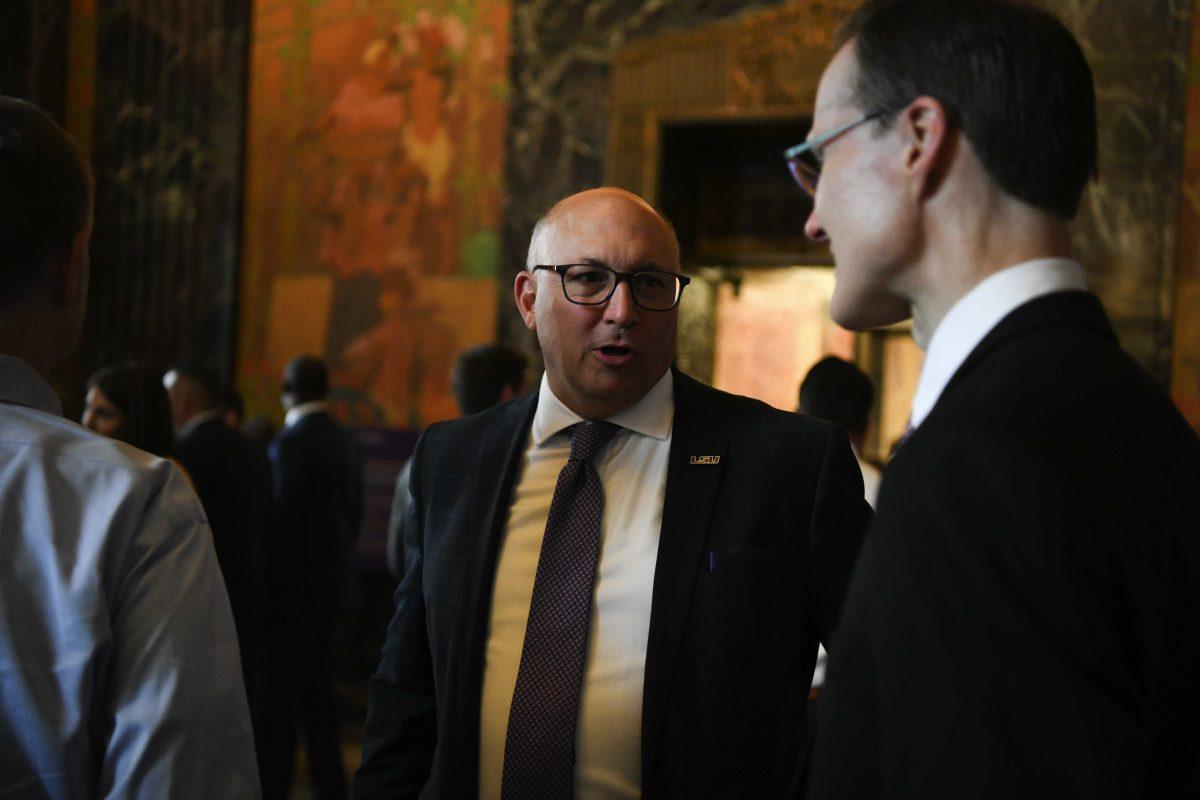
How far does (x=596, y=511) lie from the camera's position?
226 cm

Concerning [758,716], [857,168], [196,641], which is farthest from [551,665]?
[857,168]

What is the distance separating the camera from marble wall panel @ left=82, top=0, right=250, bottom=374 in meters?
8.62

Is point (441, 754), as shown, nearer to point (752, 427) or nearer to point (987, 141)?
point (752, 427)

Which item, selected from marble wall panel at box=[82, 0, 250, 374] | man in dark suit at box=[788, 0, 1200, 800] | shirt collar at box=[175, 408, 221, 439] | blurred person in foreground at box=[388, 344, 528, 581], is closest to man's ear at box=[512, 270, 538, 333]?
man in dark suit at box=[788, 0, 1200, 800]

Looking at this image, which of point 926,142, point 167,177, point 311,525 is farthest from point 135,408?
point 167,177

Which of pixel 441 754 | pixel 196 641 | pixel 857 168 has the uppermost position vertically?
pixel 857 168

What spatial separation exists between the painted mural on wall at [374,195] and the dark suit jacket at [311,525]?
2.14m

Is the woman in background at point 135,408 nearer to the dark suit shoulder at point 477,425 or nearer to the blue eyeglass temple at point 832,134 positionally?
the dark suit shoulder at point 477,425

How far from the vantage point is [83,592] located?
141 cm

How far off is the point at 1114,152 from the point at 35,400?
6.11 m

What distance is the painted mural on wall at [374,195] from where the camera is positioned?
8078mm

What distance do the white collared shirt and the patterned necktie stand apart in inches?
0.9

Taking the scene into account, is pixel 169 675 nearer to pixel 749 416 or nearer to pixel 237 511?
pixel 749 416

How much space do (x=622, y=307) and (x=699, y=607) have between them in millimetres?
648
